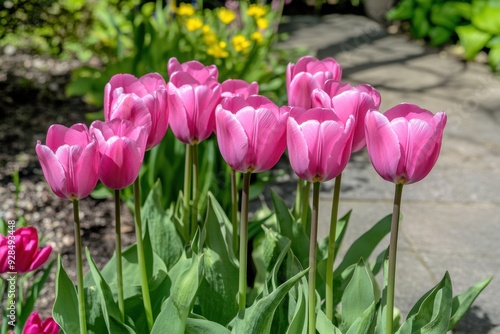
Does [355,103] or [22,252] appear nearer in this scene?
→ [355,103]

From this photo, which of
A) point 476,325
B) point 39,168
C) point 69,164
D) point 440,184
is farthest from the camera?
point 440,184

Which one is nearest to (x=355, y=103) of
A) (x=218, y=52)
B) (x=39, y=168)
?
(x=218, y=52)

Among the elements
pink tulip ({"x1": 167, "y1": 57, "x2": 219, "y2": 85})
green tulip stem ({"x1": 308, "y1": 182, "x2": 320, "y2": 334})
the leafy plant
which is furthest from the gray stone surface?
pink tulip ({"x1": 167, "y1": 57, "x2": 219, "y2": 85})

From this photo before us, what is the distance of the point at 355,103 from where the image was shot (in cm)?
140

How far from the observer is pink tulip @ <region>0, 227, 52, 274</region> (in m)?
1.57

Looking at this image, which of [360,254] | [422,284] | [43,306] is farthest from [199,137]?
[422,284]

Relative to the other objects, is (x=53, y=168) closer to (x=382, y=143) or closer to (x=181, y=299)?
(x=181, y=299)

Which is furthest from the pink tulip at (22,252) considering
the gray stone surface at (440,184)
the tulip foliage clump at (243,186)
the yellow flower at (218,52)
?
the yellow flower at (218,52)

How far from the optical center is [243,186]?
1.42 m

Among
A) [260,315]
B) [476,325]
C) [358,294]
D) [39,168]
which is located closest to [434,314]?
[358,294]

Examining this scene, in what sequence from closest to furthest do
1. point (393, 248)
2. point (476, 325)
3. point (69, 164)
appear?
1. point (69, 164)
2. point (393, 248)
3. point (476, 325)

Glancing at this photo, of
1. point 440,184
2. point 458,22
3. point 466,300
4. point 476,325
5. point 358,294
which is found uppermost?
point 358,294

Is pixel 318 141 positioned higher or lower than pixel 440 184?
higher

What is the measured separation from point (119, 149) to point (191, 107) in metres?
0.27
